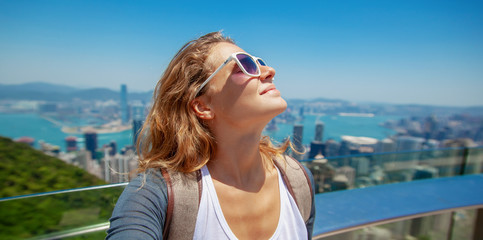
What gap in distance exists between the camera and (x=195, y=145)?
4.21 feet

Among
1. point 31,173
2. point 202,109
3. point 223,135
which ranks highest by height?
point 202,109

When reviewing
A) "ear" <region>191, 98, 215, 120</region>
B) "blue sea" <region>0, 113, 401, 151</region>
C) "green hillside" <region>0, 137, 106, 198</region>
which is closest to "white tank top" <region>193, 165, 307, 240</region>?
"ear" <region>191, 98, 215, 120</region>

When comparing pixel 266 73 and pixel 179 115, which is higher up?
pixel 266 73

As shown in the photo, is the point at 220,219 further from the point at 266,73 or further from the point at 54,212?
the point at 54,212

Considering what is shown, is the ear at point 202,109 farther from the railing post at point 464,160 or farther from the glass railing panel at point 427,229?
the railing post at point 464,160

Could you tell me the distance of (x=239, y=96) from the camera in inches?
49.3

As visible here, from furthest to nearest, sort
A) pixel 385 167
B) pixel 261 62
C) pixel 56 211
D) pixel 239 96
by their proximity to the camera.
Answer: pixel 385 167 → pixel 56 211 → pixel 261 62 → pixel 239 96

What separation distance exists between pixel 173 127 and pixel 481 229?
11.5ft

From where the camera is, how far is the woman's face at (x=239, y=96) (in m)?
1.25

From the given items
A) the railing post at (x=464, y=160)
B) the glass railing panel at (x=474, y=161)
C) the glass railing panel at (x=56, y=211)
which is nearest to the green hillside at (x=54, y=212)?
the glass railing panel at (x=56, y=211)

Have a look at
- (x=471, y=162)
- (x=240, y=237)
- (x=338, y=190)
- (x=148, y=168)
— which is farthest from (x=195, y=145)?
(x=471, y=162)

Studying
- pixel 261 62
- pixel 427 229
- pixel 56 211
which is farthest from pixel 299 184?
pixel 427 229

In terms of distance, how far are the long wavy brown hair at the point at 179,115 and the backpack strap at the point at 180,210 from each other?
0.21m

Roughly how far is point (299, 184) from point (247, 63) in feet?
2.38
